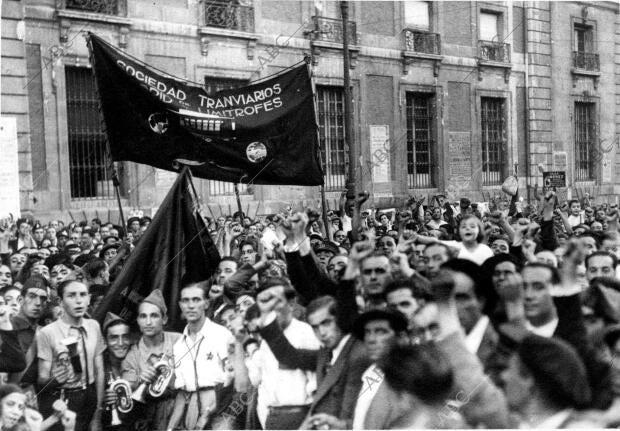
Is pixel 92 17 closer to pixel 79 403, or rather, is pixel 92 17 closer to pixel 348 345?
pixel 79 403

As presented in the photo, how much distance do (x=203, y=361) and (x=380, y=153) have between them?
1372cm

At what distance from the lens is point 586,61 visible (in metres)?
11.8

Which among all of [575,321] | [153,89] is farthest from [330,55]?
[575,321]

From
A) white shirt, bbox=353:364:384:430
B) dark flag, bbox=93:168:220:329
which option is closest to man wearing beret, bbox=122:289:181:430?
dark flag, bbox=93:168:220:329

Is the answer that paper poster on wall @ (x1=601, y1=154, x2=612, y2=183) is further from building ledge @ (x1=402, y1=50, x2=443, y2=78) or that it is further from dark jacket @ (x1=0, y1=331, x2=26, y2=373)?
dark jacket @ (x1=0, y1=331, x2=26, y2=373)

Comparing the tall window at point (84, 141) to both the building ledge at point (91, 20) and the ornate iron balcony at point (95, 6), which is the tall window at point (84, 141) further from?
the ornate iron balcony at point (95, 6)

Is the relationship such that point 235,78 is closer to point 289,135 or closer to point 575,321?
point 289,135

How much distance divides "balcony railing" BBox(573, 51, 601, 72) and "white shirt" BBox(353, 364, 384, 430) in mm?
8252

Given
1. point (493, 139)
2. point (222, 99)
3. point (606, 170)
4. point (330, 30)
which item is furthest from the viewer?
point (330, 30)

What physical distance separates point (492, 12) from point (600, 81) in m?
4.87

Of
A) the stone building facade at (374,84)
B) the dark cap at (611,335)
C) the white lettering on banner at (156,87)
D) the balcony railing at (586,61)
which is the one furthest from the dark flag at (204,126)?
the dark cap at (611,335)

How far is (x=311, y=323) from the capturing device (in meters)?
4.67

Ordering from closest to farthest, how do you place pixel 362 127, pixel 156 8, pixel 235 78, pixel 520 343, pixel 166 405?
pixel 520 343, pixel 166 405, pixel 156 8, pixel 235 78, pixel 362 127

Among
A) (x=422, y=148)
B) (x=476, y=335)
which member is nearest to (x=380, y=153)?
(x=422, y=148)
